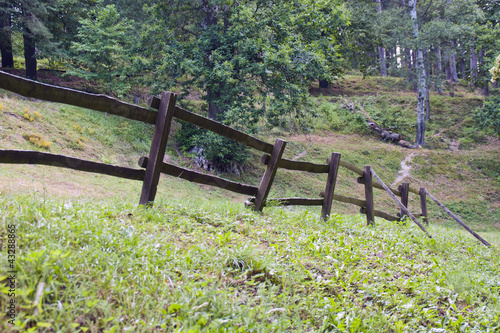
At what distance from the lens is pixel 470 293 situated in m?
A: 4.10

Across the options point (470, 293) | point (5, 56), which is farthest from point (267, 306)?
point (5, 56)

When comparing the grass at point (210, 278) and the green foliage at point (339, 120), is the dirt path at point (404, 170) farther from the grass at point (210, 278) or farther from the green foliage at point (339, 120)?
the grass at point (210, 278)

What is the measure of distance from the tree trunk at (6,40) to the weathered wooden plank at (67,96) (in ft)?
56.9

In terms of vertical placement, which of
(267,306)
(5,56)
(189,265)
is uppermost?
(5,56)

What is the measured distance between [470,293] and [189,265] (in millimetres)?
3320

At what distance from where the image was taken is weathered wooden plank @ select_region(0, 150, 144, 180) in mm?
3484

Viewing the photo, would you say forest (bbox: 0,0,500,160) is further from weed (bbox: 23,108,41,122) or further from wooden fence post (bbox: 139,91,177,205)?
wooden fence post (bbox: 139,91,177,205)

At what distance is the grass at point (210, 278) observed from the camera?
231cm

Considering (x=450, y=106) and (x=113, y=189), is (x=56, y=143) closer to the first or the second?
(x=113, y=189)

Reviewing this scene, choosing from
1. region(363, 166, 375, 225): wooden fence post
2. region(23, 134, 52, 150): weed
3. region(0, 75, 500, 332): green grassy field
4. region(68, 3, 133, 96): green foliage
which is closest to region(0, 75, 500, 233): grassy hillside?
region(23, 134, 52, 150): weed

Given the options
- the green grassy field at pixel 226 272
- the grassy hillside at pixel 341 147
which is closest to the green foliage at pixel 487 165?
the grassy hillside at pixel 341 147

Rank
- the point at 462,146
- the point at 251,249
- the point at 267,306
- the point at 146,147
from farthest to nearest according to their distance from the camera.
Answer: the point at 462,146, the point at 146,147, the point at 251,249, the point at 267,306

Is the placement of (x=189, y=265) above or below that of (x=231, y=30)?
below

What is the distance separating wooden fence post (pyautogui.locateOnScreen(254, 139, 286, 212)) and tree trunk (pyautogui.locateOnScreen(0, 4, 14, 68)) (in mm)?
17668
